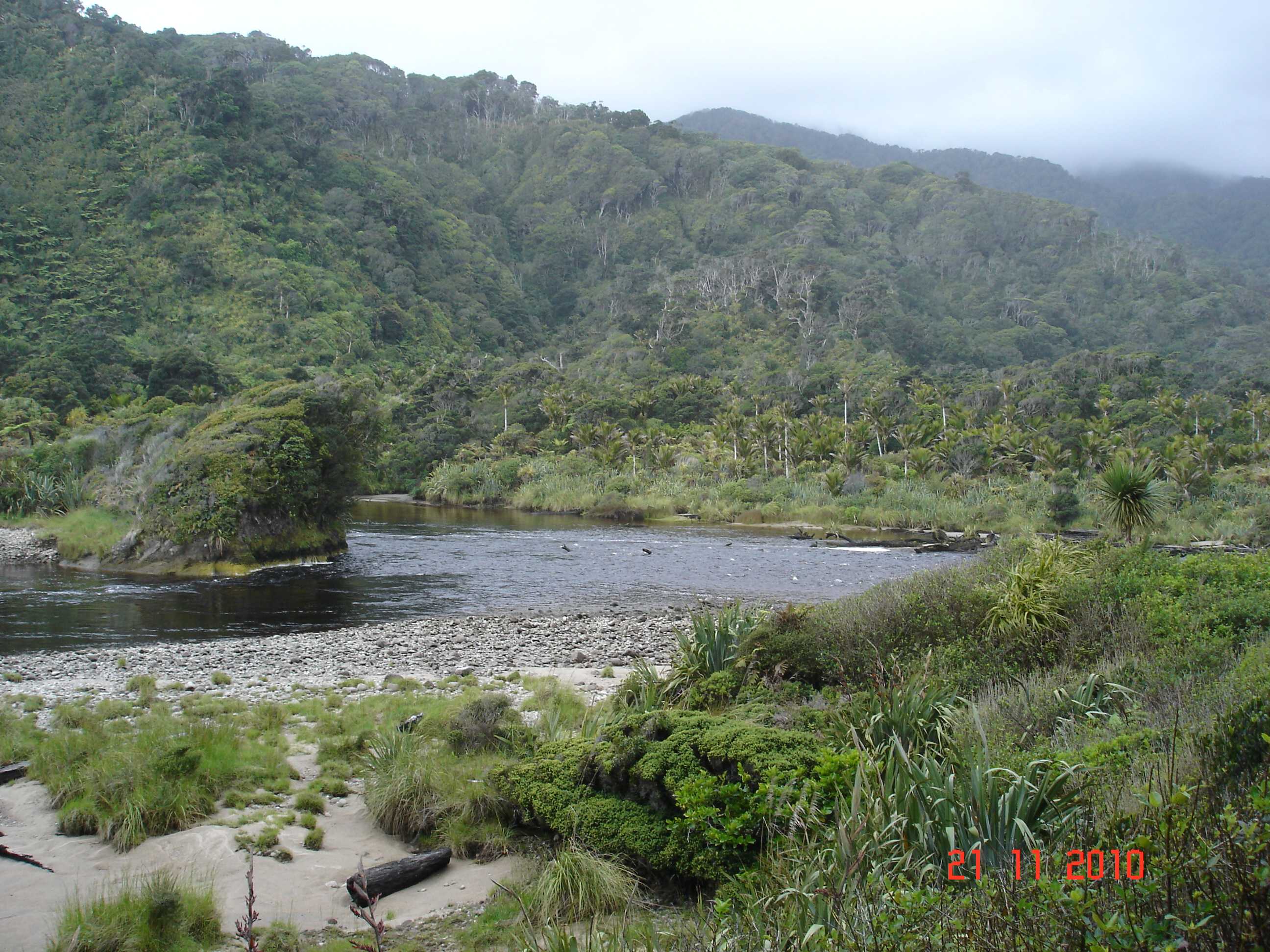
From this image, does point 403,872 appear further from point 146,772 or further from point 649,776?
point 146,772

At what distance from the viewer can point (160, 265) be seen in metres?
90.9

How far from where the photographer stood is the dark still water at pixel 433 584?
20.8m

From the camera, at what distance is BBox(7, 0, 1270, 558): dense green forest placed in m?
63.6

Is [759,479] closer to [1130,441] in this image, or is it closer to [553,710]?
[1130,441]

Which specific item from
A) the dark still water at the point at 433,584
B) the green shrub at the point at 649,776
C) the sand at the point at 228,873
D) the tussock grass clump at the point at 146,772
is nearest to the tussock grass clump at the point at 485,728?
the green shrub at the point at 649,776

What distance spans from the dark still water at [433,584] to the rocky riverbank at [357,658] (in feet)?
6.14

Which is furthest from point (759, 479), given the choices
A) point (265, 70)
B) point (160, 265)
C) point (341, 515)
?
point (265, 70)

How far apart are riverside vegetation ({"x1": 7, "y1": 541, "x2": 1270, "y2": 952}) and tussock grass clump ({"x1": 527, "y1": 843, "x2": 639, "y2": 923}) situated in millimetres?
21

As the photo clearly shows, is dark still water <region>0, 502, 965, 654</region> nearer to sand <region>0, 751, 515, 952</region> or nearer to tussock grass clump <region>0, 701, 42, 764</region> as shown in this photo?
tussock grass clump <region>0, 701, 42, 764</region>

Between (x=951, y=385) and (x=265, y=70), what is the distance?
16455cm

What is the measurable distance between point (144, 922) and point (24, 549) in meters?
Answer: 33.3

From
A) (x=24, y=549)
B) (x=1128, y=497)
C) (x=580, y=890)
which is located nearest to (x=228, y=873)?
(x=580, y=890)

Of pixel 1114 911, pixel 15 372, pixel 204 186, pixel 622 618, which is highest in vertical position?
pixel 204 186

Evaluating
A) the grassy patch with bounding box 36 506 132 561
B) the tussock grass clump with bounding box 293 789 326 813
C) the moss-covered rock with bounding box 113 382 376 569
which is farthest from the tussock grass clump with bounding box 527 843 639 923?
the grassy patch with bounding box 36 506 132 561
